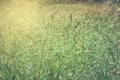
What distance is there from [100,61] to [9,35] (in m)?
1.43

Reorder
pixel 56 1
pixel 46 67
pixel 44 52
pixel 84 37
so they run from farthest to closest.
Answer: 1. pixel 56 1
2. pixel 84 37
3. pixel 44 52
4. pixel 46 67

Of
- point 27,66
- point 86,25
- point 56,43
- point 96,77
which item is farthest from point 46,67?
point 86,25

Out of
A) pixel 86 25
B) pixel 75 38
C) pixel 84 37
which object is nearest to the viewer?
pixel 75 38

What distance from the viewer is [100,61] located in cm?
342

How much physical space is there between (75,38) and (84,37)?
0.36 m

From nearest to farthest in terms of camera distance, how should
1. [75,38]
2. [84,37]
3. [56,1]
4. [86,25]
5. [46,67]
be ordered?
1. [46,67]
2. [75,38]
3. [84,37]
4. [86,25]
5. [56,1]

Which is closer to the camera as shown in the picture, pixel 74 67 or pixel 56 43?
pixel 74 67

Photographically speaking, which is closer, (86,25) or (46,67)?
(46,67)

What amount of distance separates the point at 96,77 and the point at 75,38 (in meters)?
0.94

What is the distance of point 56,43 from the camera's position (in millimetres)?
4035

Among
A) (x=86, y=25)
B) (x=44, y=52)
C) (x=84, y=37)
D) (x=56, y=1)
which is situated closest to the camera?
(x=44, y=52)

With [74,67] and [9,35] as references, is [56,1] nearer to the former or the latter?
[9,35]

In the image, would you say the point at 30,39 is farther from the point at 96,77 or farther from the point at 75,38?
the point at 96,77

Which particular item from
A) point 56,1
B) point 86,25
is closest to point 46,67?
point 86,25
